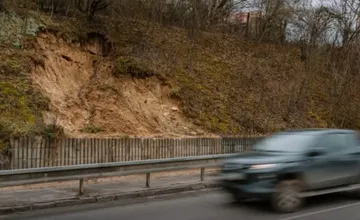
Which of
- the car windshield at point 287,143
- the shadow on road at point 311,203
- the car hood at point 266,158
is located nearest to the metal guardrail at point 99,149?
the shadow on road at point 311,203

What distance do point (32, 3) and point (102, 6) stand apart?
2827 millimetres

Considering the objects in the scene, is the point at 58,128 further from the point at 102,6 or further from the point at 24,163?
the point at 102,6

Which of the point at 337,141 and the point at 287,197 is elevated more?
the point at 337,141

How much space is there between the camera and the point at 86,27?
19.9 meters

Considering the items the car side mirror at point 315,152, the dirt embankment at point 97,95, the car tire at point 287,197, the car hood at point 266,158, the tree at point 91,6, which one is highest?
the tree at point 91,6

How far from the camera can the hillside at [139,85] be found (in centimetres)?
1623

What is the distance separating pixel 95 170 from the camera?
452 inches

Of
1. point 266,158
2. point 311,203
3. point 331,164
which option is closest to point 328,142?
point 331,164

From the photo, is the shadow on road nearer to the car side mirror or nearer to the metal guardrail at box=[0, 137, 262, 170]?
the car side mirror

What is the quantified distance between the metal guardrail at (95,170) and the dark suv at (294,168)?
2.91m

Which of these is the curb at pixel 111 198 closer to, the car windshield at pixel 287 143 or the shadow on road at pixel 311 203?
the shadow on road at pixel 311 203

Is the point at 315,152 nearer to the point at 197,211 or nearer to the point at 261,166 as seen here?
the point at 261,166

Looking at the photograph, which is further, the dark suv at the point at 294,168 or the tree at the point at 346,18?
the tree at the point at 346,18

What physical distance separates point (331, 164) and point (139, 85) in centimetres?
1028
